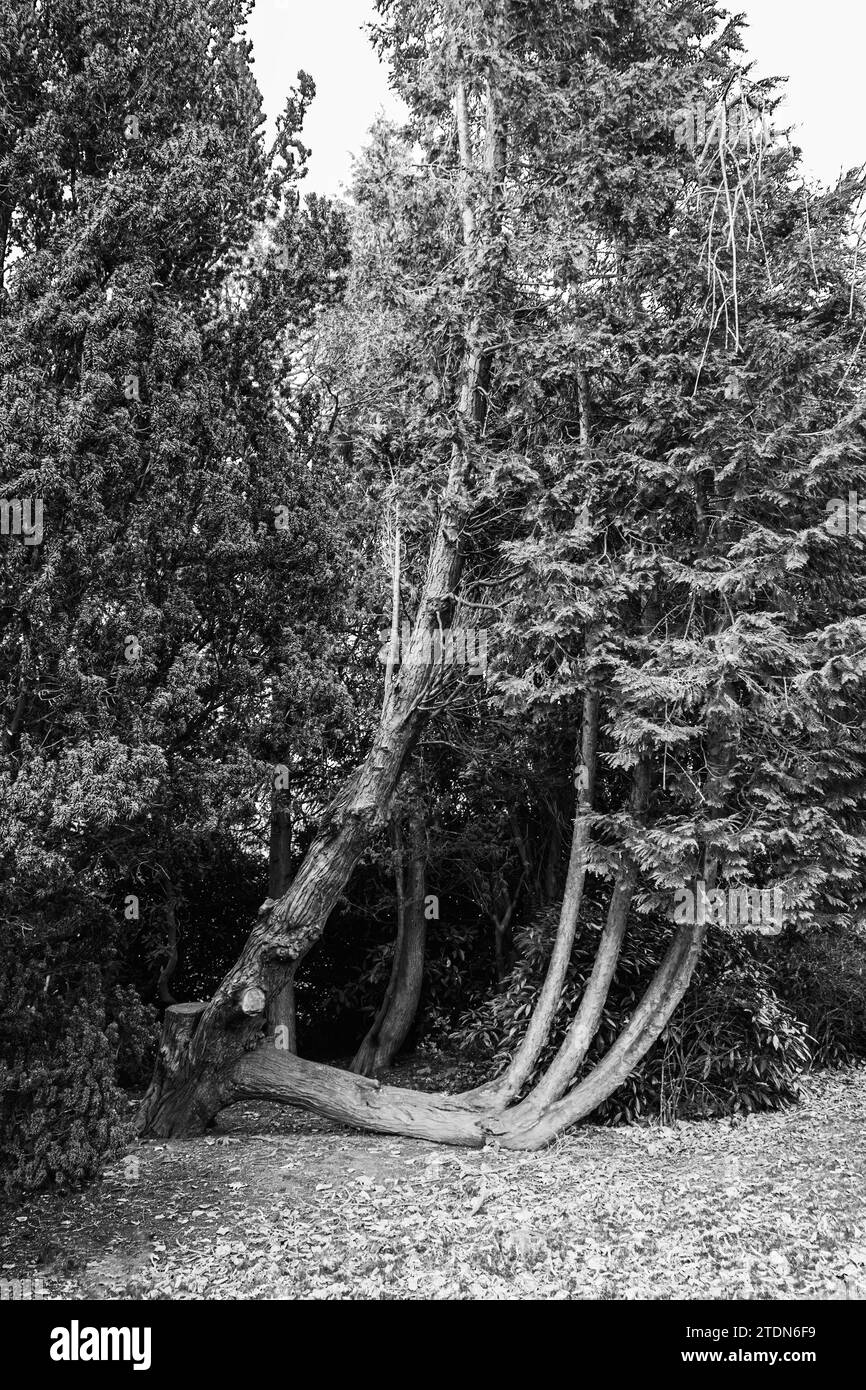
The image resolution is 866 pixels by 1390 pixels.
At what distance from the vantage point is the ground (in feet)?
15.4

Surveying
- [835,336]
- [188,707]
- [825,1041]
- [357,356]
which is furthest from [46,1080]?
[825,1041]

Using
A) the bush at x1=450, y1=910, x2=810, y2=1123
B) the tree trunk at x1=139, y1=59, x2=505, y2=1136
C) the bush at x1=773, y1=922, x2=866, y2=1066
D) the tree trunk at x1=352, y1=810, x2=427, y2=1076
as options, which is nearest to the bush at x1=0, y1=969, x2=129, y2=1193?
the tree trunk at x1=139, y1=59, x2=505, y2=1136

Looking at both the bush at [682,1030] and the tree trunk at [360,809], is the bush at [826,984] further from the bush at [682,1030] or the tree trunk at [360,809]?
the tree trunk at [360,809]

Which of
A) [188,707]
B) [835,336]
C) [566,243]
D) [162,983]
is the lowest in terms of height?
[162,983]

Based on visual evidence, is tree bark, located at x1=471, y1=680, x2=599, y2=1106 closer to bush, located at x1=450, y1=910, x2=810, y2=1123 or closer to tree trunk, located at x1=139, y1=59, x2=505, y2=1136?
bush, located at x1=450, y1=910, x2=810, y2=1123

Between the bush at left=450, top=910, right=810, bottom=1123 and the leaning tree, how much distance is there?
0.39 metres

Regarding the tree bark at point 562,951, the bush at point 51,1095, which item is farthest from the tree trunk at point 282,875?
the bush at point 51,1095

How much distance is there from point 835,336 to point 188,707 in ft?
16.2

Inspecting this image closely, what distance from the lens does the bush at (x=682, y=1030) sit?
806cm

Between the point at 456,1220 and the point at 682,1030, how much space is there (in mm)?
3209

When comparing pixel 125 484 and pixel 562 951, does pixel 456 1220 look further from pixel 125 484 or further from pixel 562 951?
pixel 125 484
